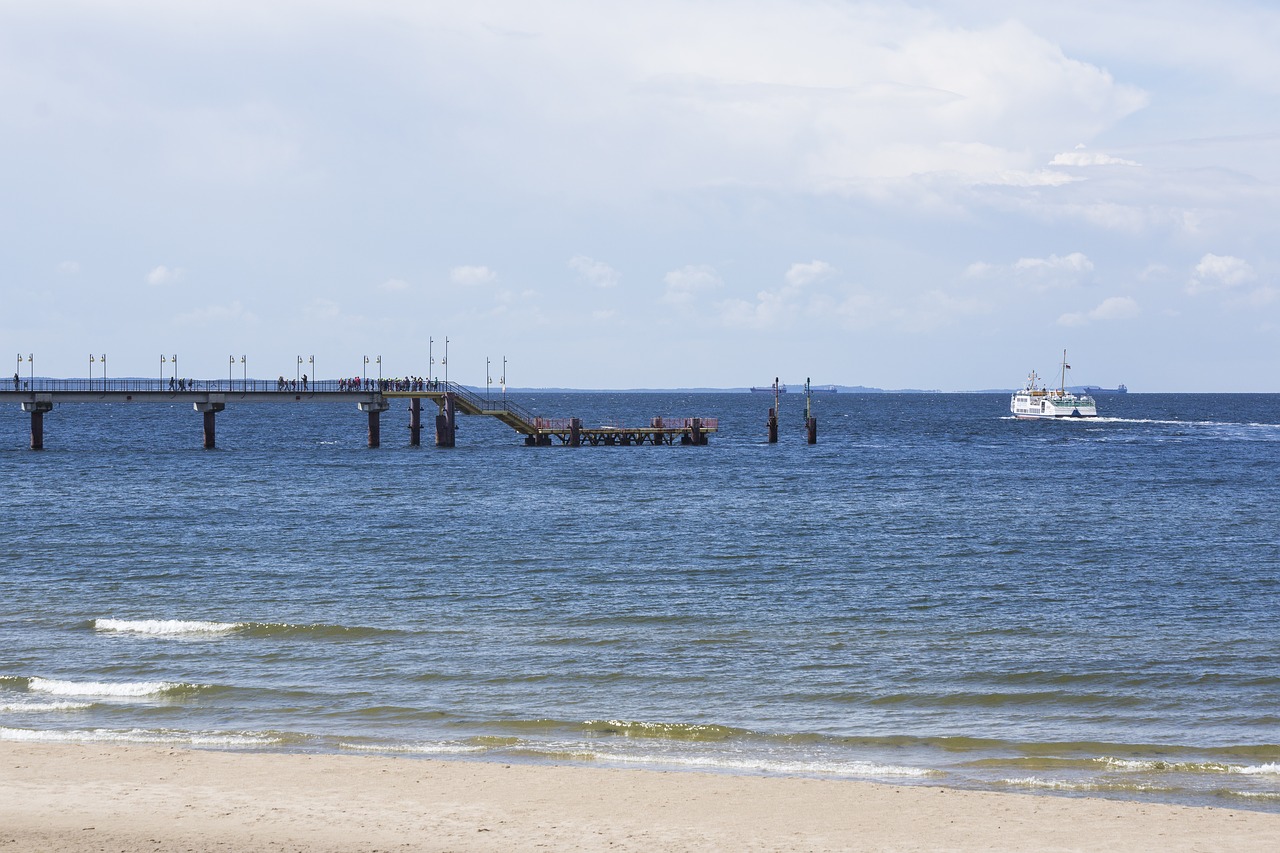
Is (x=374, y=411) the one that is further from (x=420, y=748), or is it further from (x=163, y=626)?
(x=420, y=748)

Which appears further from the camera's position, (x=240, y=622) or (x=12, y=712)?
(x=240, y=622)

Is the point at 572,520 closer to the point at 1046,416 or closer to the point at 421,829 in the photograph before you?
the point at 421,829

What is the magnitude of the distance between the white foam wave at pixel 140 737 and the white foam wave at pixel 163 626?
8.40 meters

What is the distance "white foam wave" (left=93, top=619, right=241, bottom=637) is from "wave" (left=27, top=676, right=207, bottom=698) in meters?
4.85

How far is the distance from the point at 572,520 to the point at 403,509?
8.73 m

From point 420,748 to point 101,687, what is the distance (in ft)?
25.7

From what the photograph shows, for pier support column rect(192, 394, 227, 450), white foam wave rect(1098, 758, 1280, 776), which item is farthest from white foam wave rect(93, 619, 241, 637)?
pier support column rect(192, 394, 227, 450)

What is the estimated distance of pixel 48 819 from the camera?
16984 millimetres

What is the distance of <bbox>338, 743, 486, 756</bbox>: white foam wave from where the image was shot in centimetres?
2169

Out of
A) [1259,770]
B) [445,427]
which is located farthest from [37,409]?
[1259,770]

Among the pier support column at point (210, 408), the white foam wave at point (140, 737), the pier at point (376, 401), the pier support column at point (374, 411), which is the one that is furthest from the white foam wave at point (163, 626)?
the pier support column at point (210, 408)

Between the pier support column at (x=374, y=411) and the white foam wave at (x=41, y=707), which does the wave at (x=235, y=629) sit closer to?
the white foam wave at (x=41, y=707)

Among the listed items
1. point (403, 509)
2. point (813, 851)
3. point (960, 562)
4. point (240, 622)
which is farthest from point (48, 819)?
point (403, 509)

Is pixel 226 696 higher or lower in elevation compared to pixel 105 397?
lower
